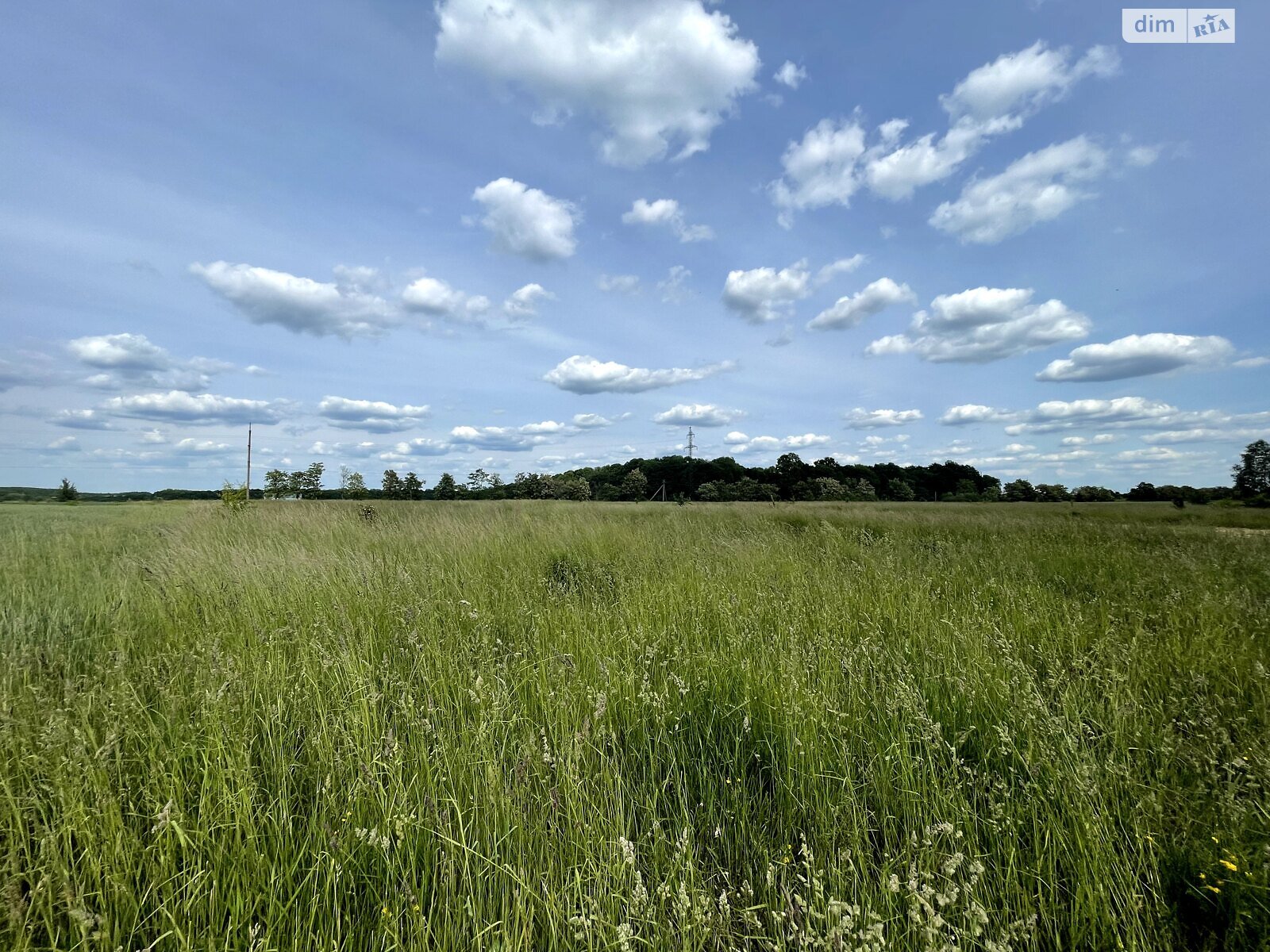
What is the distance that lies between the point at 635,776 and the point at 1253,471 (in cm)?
6501

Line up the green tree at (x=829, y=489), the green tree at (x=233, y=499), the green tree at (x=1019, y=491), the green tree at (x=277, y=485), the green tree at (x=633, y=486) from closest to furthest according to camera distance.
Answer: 1. the green tree at (x=233, y=499)
2. the green tree at (x=277, y=485)
3. the green tree at (x=1019, y=491)
4. the green tree at (x=829, y=489)
5. the green tree at (x=633, y=486)

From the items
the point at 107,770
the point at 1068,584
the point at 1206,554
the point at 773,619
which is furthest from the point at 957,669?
the point at 1206,554

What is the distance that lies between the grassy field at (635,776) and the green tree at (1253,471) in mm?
57409

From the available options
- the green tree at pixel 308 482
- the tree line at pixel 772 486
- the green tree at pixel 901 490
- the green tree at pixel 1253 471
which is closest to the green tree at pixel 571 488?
the tree line at pixel 772 486

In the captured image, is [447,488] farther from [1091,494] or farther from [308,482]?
[1091,494]

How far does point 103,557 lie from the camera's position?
844 centimetres

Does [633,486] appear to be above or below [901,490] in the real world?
above

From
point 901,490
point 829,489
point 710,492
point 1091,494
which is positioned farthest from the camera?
point 901,490

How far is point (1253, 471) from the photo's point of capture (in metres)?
41.0

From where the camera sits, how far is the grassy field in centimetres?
160

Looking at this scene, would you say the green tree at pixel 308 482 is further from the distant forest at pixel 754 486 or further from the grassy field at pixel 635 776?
the grassy field at pixel 635 776

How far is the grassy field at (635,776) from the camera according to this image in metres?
1.60

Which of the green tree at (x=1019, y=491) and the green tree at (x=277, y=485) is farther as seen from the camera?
the green tree at (x=1019, y=491)

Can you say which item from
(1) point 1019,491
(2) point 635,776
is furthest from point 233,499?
(1) point 1019,491
